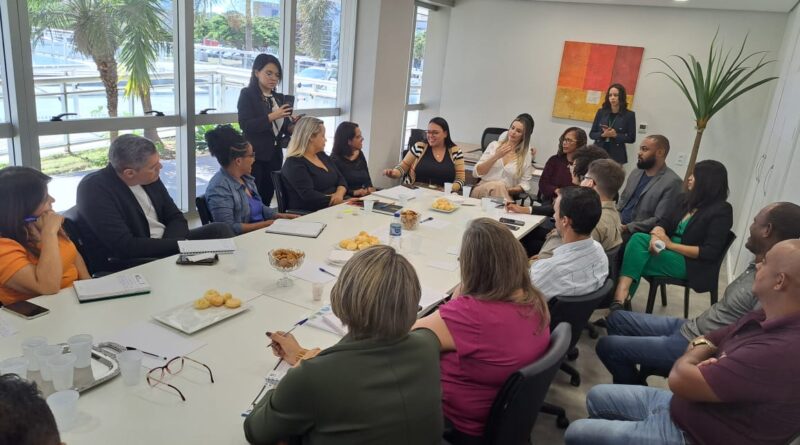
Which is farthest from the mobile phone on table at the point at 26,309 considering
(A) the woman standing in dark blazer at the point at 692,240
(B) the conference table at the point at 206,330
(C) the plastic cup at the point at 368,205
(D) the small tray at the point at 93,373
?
(A) the woman standing in dark blazer at the point at 692,240

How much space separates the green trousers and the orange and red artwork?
12.8 feet

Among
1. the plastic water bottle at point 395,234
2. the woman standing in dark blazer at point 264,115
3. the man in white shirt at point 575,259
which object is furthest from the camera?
the woman standing in dark blazer at point 264,115

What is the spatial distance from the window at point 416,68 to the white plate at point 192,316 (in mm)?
5958

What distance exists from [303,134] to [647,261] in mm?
2526

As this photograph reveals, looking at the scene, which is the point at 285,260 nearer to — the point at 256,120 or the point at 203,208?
the point at 203,208

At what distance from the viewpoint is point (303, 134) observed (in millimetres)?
3838

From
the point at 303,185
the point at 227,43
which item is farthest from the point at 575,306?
the point at 227,43

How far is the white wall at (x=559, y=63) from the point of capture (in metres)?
6.22

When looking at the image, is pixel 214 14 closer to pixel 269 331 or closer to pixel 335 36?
pixel 335 36

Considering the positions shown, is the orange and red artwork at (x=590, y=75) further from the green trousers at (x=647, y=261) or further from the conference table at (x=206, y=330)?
the conference table at (x=206, y=330)

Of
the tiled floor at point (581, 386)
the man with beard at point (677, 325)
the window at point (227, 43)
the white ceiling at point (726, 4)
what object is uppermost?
the white ceiling at point (726, 4)

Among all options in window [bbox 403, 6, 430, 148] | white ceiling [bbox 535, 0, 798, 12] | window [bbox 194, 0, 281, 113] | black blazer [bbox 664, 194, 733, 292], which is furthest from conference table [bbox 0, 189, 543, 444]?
window [bbox 403, 6, 430, 148]

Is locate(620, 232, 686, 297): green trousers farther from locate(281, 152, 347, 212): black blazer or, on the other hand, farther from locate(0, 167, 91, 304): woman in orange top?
locate(0, 167, 91, 304): woman in orange top

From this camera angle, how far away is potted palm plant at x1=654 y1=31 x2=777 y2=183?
18.5 ft
